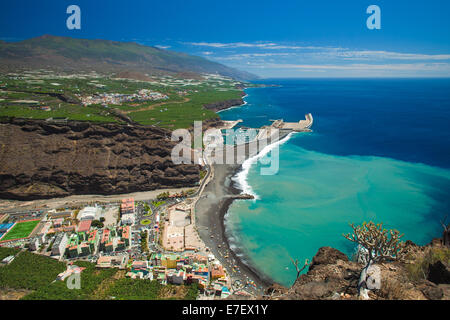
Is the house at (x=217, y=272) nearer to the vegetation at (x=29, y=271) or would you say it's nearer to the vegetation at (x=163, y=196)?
the vegetation at (x=29, y=271)

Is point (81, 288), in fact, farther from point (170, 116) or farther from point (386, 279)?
point (170, 116)

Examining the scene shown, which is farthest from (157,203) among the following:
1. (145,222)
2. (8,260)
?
(8,260)

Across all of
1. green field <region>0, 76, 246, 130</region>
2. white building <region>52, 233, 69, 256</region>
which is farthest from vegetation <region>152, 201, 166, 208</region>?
green field <region>0, 76, 246, 130</region>

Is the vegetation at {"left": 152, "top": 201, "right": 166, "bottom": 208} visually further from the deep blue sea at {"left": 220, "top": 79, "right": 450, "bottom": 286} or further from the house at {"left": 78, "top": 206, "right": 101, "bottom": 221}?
the deep blue sea at {"left": 220, "top": 79, "right": 450, "bottom": 286}

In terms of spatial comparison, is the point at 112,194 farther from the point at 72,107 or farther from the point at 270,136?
the point at 270,136

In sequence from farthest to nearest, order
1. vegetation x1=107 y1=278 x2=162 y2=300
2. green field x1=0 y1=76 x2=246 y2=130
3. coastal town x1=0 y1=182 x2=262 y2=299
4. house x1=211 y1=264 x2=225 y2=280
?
green field x1=0 y1=76 x2=246 y2=130 < house x1=211 y1=264 x2=225 y2=280 < coastal town x1=0 y1=182 x2=262 y2=299 < vegetation x1=107 y1=278 x2=162 y2=300

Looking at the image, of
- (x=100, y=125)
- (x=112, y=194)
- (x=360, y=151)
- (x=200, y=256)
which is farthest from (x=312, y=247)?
(x=360, y=151)

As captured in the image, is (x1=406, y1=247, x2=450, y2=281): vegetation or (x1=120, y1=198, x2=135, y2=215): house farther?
(x1=120, y1=198, x2=135, y2=215): house
